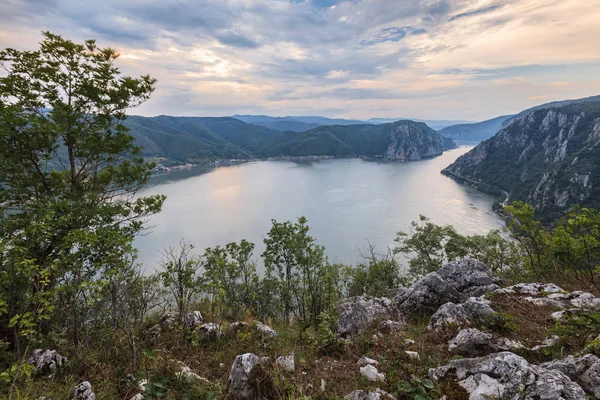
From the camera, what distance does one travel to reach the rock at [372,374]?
3945 millimetres

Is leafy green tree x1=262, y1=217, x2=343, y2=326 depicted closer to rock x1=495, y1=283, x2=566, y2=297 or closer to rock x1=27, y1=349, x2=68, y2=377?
rock x1=495, y1=283, x2=566, y2=297

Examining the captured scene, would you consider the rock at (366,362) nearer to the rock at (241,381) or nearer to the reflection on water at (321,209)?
the rock at (241,381)

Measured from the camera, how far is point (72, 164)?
8133 millimetres

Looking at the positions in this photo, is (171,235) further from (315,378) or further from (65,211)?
(315,378)

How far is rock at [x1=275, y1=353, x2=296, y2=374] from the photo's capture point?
4.28m

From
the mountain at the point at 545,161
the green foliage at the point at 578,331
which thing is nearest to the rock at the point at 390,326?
the green foliage at the point at 578,331

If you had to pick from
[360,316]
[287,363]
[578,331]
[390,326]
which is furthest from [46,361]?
[578,331]

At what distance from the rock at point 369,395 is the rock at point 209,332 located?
3461 mm

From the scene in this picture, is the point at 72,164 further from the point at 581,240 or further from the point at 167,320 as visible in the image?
the point at 581,240

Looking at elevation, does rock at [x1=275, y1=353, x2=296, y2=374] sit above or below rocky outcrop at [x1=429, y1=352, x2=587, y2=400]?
below

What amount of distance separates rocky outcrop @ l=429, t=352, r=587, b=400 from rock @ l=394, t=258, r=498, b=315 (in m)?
4.44

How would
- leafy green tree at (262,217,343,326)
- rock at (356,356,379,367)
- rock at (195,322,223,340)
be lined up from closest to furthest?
1. rock at (356,356,379,367)
2. rock at (195,322,223,340)
3. leafy green tree at (262,217,343,326)

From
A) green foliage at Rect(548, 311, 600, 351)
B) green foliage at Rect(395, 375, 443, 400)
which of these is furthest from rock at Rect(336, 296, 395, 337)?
green foliage at Rect(548, 311, 600, 351)

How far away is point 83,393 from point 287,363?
9.38ft
